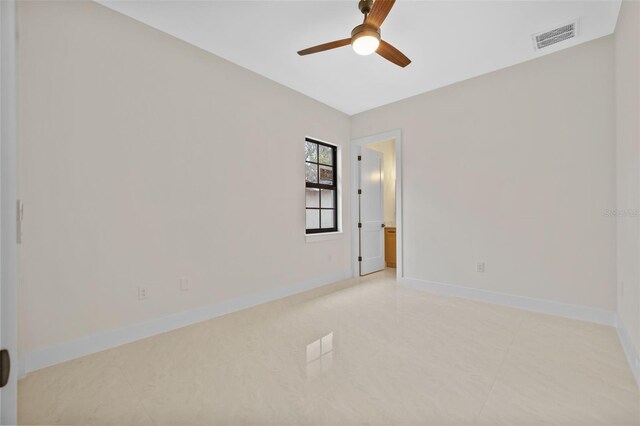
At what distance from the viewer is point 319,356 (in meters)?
2.21

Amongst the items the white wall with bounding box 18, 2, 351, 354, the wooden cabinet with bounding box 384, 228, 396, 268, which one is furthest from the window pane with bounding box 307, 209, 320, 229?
the wooden cabinet with bounding box 384, 228, 396, 268

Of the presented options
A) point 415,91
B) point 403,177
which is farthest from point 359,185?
point 415,91

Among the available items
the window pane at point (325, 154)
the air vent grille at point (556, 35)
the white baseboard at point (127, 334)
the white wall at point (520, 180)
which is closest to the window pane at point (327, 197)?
the window pane at point (325, 154)

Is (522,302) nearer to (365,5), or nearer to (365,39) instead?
(365,39)

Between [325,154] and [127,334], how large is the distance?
11.2ft

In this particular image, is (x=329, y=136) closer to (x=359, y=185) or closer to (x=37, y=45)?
(x=359, y=185)

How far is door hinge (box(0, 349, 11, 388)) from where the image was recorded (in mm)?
464

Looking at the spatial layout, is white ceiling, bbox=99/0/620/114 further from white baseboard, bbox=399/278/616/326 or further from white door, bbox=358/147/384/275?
white baseboard, bbox=399/278/616/326

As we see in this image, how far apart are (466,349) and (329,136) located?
3356mm

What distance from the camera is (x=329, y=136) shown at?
4.55 m

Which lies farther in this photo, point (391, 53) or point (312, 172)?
point (312, 172)

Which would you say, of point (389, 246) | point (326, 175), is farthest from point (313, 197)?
point (389, 246)

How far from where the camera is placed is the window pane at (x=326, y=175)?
4.59 meters

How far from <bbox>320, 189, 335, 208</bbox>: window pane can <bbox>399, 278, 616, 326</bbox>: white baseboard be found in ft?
5.32
